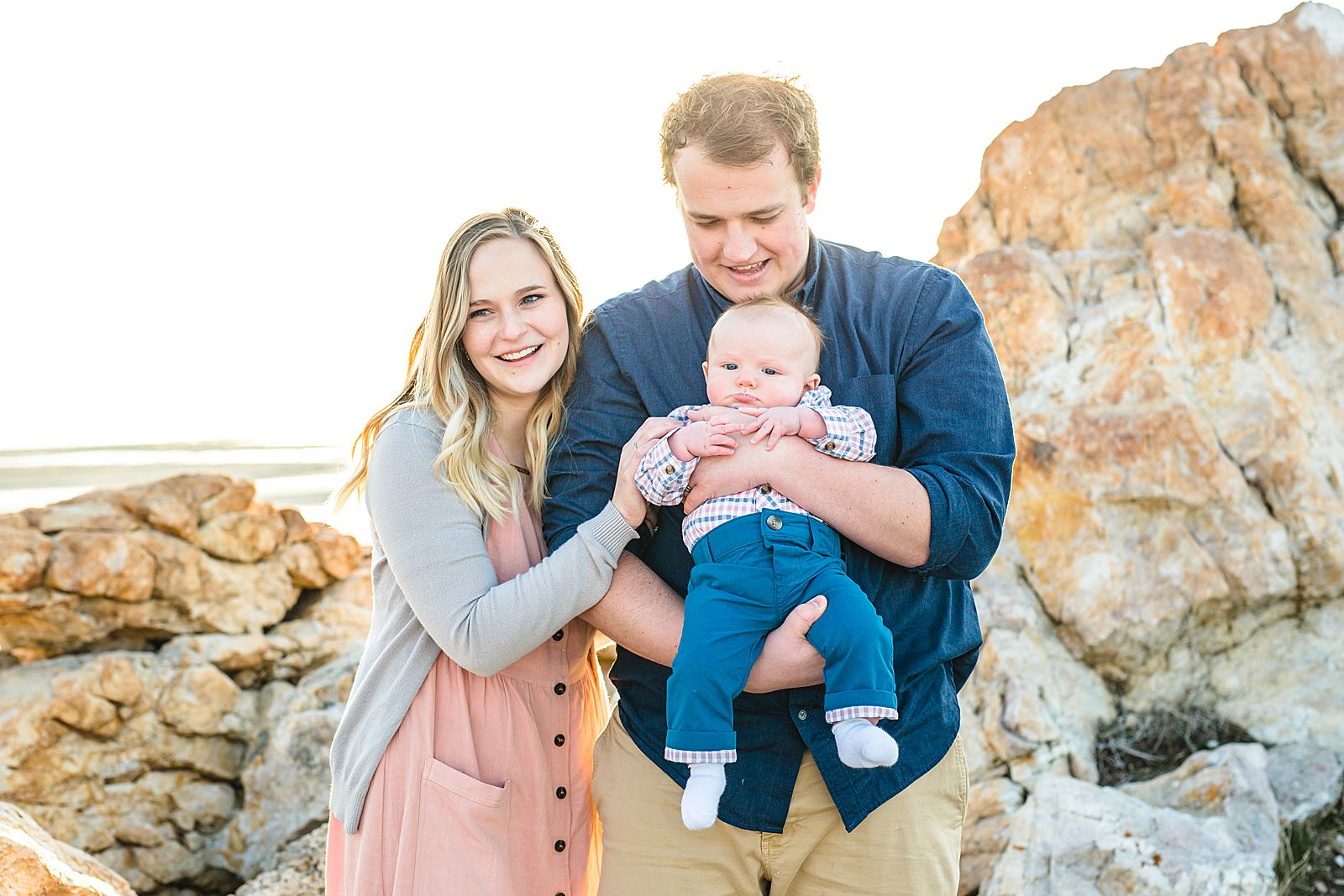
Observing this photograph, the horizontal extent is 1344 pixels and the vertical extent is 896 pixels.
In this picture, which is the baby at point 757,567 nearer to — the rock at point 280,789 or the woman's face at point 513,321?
the woman's face at point 513,321

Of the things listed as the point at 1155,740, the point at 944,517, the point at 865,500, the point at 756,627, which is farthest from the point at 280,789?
the point at 1155,740

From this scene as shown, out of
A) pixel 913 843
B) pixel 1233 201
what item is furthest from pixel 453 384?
pixel 1233 201

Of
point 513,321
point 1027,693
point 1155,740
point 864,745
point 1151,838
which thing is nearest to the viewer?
point 864,745

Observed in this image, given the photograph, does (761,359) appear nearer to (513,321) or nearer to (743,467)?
(743,467)

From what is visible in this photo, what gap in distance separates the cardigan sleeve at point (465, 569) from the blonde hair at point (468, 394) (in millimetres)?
73

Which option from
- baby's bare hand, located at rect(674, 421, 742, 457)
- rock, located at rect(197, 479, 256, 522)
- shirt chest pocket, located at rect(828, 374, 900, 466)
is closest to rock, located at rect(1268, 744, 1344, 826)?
shirt chest pocket, located at rect(828, 374, 900, 466)

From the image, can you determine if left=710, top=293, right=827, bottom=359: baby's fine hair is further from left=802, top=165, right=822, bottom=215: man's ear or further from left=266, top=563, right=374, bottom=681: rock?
left=266, top=563, right=374, bottom=681: rock

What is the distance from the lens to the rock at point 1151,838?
329 centimetres

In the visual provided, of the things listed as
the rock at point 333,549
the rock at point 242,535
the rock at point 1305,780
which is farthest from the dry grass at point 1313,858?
the rock at point 242,535

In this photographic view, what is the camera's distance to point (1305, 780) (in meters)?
3.77

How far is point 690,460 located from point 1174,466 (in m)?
2.60

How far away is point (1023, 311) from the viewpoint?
15.1ft

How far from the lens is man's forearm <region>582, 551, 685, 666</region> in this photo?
8.17 feet

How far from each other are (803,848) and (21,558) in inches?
130
